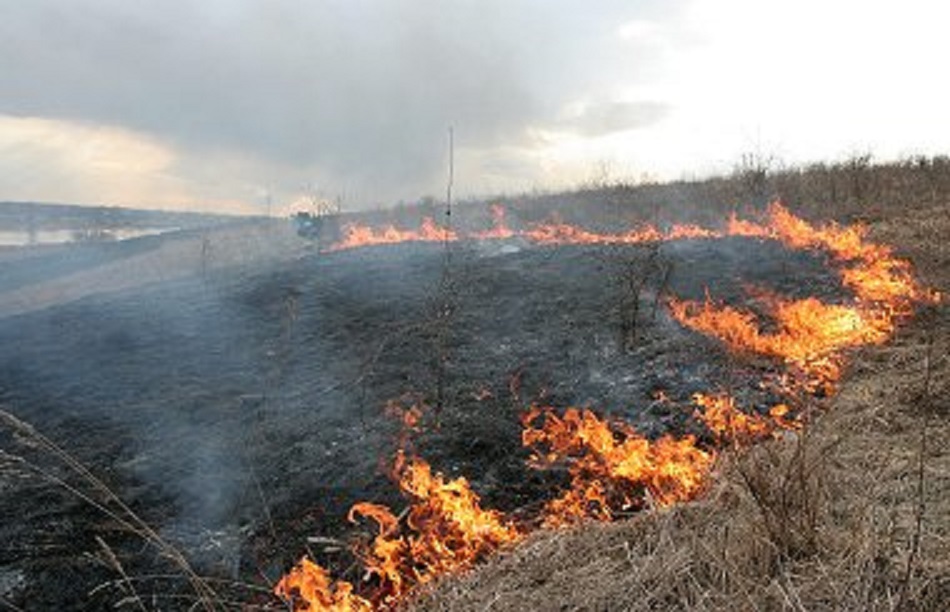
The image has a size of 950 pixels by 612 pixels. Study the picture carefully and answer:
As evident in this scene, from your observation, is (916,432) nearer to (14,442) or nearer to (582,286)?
(582,286)

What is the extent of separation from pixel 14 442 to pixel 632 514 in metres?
5.11

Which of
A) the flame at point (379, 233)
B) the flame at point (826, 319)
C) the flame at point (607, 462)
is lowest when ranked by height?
the flame at point (607, 462)

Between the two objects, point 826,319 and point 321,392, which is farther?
point 826,319

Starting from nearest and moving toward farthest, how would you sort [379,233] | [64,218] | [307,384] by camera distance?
1. [307,384]
2. [379,233]
3. [64,218]

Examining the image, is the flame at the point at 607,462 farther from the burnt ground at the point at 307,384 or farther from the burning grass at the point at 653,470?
the burnt ground at the point at 307,384

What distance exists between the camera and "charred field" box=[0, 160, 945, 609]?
478 cm

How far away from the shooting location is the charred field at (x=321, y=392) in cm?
478

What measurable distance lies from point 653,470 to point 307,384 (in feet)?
11.4

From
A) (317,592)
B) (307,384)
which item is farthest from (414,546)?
(307,384)

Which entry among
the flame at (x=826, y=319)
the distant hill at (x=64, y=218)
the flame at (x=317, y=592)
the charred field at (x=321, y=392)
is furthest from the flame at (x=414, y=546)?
the distant hill at (x=64, y=218)

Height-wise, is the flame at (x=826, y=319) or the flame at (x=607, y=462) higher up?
the flame at (x=826, y=319)

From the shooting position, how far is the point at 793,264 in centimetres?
949

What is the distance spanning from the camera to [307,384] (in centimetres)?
742

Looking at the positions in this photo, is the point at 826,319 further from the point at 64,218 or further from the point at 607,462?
the point at 64,218
